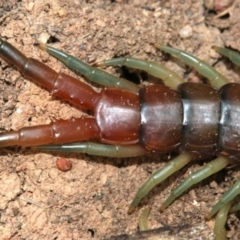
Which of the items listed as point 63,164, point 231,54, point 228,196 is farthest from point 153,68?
point 228,196

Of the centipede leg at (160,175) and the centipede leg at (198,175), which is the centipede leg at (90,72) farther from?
the centipede leg at (198,175)

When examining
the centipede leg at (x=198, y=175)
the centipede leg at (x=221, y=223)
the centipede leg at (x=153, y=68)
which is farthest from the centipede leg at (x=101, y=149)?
the centipede leg at (x=221, y=223)

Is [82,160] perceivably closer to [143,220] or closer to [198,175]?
[143,220]

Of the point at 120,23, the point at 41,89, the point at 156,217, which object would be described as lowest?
the point at 156,217

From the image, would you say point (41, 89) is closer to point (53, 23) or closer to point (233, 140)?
point (53, 23)

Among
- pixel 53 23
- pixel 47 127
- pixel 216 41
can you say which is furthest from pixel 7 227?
pixel 216 41

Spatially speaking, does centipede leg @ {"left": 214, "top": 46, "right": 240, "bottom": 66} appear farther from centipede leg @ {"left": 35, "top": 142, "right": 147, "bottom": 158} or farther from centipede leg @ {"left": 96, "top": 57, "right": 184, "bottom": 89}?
centipede leg @ {"left": 35, "top": 142, "right": 147, "bottom": 158}

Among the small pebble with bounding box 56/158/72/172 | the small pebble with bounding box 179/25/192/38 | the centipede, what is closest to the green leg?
the centipede
